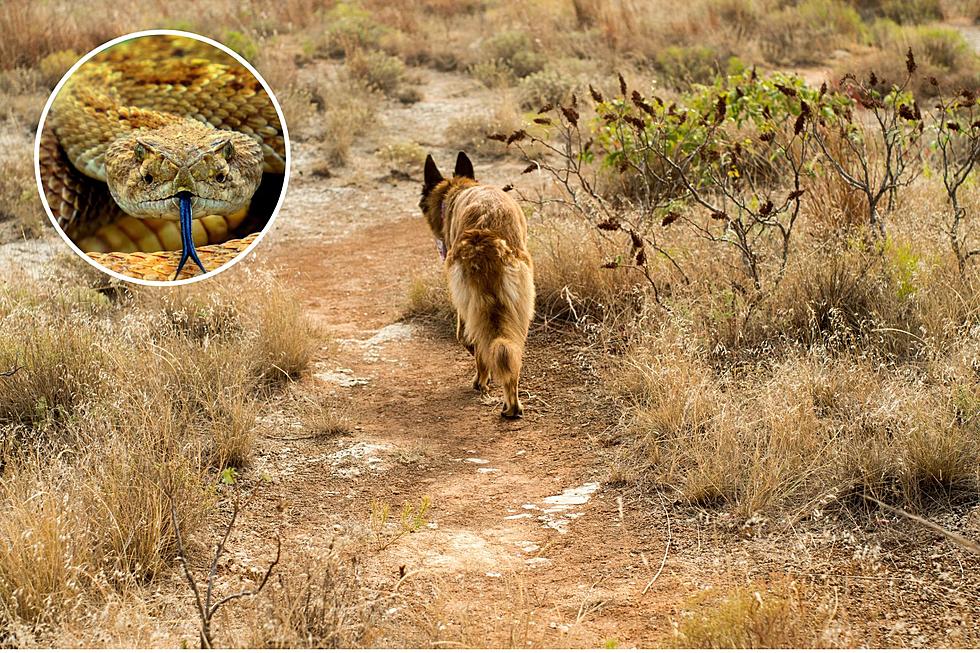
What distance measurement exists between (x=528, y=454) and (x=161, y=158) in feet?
8.41

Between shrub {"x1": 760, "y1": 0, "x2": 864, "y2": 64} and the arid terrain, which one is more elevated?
shrub {"x1": 760, "y1": 0, "x2": 864, "y2": 64}

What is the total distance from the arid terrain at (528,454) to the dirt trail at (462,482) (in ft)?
0.06

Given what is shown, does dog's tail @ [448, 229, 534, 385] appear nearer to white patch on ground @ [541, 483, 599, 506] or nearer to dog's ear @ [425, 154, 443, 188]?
white patch on ground @ [541, 483, 599, 506]

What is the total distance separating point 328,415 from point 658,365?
181cm

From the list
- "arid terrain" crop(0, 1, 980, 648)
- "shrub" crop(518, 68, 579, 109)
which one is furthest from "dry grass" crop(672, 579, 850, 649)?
"shrub" crop(518, 68, 579, 109)

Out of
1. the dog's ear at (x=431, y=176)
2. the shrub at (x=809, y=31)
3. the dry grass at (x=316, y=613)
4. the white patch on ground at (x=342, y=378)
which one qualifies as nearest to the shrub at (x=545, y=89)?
the shrub at (x=809, y=31)

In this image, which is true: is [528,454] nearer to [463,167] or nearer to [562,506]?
[562,506]

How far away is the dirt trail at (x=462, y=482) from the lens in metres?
4.22

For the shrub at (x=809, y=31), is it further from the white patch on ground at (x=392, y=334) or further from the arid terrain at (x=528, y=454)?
the white patch on ground at (x=392, y=334)

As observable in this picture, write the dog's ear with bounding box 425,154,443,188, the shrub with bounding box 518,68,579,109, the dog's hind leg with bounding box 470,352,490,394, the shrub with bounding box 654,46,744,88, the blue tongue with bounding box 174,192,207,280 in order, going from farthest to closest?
the shrub with bounding box 654,46,744,88
the shrub with bounding box 518,68,579,109
the dog's ear with bounding box 425,154,443,188
the dog's hind leg with bounding box 470,352,490,394
the blue tongue with bounding box 174,192,207,280

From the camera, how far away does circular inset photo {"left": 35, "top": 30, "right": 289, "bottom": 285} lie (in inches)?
164

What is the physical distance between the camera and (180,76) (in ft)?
15.3

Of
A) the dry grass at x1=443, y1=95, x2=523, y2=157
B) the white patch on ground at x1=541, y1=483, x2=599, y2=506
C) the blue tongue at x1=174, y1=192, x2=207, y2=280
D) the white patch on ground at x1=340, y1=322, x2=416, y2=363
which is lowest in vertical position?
the white patch on ground at x1=541, y1=483, x2=599, y2=506

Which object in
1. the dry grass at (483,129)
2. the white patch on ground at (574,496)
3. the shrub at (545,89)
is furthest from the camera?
the shrub at (545,89)
